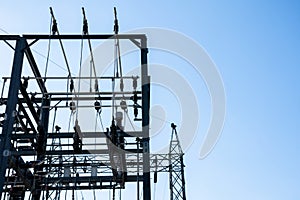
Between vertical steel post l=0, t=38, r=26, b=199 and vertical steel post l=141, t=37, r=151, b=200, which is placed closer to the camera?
vertical steel post l=0, t=38, r=26, b=199

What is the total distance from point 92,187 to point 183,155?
285 inches

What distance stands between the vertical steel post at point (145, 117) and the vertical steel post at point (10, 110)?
3.53 m

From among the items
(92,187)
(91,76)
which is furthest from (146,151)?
(92,187)

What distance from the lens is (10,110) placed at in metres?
11.1

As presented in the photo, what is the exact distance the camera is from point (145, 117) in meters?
11.7

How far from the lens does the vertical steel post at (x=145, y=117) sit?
36.1ft

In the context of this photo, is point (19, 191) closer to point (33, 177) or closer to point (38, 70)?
point (33, 177)

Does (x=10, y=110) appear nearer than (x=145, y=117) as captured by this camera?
Yes

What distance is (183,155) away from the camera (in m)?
22.3

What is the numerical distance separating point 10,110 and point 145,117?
3.71 meters

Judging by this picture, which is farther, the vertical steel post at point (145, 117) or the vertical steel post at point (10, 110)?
the vertical steel post at point (145, 117)

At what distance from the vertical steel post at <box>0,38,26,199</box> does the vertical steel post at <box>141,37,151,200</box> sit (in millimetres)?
3533

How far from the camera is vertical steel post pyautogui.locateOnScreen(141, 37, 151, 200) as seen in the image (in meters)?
11.0

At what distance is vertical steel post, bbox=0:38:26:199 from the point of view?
35.4 ft
